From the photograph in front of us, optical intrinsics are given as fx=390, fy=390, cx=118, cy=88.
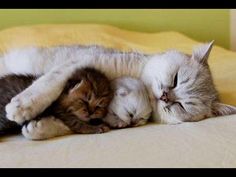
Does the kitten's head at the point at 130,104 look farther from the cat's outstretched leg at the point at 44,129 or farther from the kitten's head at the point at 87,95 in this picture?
the cat's outstretched leg at the point at 44,129

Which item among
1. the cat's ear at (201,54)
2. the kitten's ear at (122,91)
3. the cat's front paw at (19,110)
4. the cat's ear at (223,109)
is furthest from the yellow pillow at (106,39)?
the cat's front paw at (19,110)

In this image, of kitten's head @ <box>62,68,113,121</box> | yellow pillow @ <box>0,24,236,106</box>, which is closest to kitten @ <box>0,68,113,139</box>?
kitten's head @ <box>62,68,113,121</box>

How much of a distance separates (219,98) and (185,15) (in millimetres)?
1374

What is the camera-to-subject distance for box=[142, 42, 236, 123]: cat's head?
1.25 m

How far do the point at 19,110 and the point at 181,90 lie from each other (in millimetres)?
528

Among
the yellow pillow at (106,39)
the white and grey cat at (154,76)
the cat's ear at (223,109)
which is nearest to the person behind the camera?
the white and grey cat at (154,76)

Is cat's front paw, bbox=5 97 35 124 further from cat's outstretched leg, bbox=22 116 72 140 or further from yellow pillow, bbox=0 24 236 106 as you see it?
yellow pillow, bbox=0 24 236 106

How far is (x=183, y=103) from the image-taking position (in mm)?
1261

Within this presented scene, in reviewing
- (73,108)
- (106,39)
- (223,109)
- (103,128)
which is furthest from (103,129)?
(106,39)

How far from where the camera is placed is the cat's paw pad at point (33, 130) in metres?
1.06

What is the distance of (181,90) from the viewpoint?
1.28m
